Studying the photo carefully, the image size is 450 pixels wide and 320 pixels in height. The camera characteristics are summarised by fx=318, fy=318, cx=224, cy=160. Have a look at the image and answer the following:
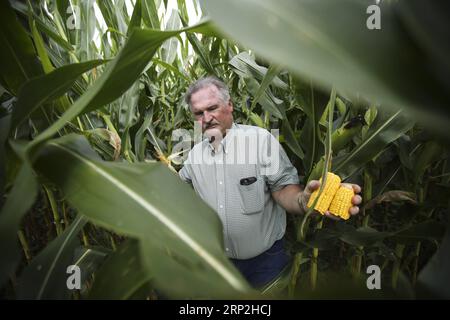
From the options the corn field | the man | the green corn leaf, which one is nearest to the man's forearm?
the man

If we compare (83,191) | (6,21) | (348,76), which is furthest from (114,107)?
(348,76)

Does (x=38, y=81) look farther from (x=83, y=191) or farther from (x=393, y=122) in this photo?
(x=393, y=122)

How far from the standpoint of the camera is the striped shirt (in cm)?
87

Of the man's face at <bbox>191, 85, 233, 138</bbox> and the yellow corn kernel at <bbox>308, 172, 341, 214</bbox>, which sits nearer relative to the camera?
the yellow corn kernel at <bbox>308, 172, 341, 214</bbox>

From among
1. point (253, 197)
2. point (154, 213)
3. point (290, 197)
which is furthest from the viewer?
point (253, 197)

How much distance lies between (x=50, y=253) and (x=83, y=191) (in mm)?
140

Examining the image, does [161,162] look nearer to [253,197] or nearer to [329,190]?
[329,190]

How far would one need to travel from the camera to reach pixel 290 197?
0.77m

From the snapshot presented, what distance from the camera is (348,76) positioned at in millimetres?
149

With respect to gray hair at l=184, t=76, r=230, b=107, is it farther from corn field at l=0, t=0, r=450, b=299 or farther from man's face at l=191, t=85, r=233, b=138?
corn field at l=0, t=0, r=450, b=299

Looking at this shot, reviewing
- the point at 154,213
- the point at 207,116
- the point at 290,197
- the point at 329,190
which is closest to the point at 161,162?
the point at 154,213

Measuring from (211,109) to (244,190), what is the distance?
9.7 inches

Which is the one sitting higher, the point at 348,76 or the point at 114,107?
the point at 348,76

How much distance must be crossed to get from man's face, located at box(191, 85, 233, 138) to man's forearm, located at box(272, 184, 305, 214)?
25cm
